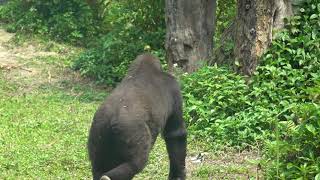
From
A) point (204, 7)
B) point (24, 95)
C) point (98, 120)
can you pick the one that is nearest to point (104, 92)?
point (24, 95)

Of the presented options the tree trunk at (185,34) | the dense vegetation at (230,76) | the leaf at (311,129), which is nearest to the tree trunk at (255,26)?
the dense vegetation at (230,76)

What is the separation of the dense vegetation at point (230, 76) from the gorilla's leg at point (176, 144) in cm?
84

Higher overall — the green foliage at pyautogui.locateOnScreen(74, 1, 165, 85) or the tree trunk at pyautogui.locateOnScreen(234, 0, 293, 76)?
the tree trunk at pyautogui.locateOnScreen(234, 0, 293, 76)

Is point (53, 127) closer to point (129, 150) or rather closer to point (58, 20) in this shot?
point (129, 150)

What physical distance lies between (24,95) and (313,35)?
4.72m

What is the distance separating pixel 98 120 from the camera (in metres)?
5.66

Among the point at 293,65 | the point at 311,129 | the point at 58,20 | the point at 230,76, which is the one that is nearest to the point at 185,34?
the point at 230,76

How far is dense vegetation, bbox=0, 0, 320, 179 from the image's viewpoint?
5.93 metres

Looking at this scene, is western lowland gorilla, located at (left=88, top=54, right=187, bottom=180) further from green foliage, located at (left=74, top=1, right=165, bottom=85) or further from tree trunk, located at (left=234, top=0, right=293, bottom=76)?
green foliage, located at (left=74, top=1, right=165, bottom=85)

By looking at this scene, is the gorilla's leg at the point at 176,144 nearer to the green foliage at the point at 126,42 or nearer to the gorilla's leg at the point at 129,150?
the gorilla's leg at the point at 129,150

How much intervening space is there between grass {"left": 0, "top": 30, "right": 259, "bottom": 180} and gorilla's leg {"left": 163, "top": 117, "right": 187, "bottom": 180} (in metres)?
0.39

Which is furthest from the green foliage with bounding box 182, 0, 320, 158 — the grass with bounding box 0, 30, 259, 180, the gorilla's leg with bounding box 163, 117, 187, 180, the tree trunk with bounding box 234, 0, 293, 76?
the gorilla's leg with bounding box 163, 117, 187, 180

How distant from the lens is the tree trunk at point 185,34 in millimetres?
10578

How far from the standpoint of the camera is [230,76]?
883 centimetres
